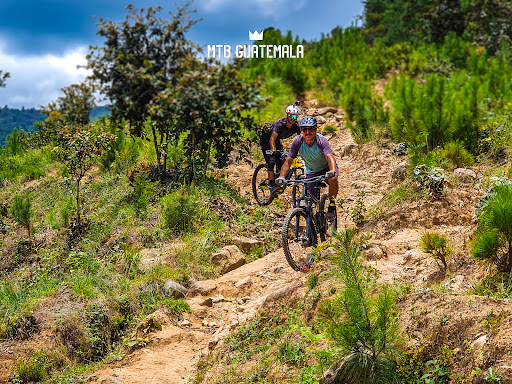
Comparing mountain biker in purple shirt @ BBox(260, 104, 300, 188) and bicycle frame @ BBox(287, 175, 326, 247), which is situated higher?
mountain biker in purple shirt @ BBox(260, 104, 300, 188)

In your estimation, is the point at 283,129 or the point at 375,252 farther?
the point at 283,129

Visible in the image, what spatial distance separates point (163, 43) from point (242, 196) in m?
3.56

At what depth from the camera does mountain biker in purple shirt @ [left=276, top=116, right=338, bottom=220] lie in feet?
18.1

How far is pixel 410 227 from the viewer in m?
5.92

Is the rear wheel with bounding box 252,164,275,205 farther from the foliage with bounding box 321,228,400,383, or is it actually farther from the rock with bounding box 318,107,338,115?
the foliage with bounding box 321,228,400,383

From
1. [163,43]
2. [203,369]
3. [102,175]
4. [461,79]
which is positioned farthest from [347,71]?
[203,369]

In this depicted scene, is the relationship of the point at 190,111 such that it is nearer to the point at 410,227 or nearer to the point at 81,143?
the point at 81,143

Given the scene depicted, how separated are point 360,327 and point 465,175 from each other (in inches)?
178

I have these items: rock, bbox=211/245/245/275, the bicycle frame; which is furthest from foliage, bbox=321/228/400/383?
rock, bbox=211/245/245/275

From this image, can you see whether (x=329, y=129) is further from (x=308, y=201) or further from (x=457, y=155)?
(x=308, y=201)

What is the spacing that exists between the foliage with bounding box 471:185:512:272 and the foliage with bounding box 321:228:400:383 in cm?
115

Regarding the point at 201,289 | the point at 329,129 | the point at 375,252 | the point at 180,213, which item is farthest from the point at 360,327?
the point at 329,129

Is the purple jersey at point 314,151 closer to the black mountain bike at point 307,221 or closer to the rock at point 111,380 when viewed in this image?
the black mountain bike at point 307,221

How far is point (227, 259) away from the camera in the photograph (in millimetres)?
6918
